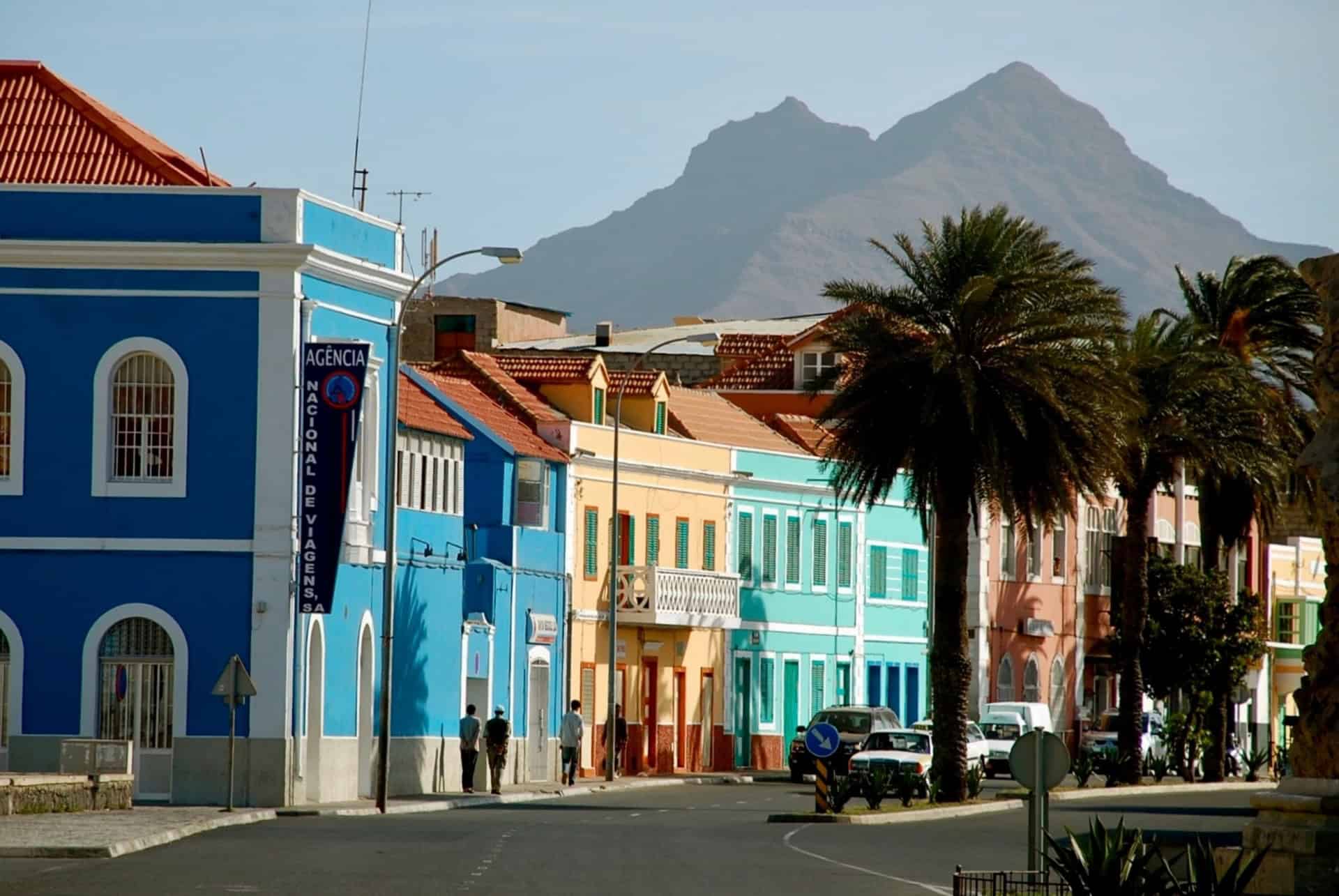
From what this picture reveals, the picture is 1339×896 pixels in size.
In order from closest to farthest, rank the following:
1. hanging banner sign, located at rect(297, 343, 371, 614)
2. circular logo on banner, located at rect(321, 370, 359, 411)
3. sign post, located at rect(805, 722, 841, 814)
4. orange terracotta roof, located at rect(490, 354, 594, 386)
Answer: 1. sign post, located at rect(805, 722, 841, 814)
2. hanging banner sign, located at rect(297, 343, 371, 614)
3. circular logo on banner, located at rect(321, 370, 359, 411)
4. orange terracotta roof, located at rect(490, 354, 594, 386)

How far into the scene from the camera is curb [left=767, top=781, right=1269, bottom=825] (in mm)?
42312

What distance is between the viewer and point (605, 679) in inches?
2507

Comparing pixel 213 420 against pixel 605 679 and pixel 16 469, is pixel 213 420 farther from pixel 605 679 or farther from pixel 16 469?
pixel 605 679

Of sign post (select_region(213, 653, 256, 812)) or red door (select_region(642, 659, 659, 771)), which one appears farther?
red door (select_region(642, 659, 659, 771))

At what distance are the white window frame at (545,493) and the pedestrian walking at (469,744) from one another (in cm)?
855

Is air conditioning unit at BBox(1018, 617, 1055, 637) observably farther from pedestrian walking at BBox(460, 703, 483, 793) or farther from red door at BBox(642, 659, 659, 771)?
pedestrian walking at BBox(460, 703, 483, 793)

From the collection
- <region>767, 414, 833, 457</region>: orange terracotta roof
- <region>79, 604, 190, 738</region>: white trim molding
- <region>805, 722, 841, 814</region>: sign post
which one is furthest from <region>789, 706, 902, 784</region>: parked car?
<region>767, 414, 833, 457</region>: orange terracotta roof

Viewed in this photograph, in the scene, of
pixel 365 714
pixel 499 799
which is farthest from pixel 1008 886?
pixel 499 799

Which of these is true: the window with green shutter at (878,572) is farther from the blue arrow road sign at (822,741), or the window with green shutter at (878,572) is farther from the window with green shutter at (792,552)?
the blue arrow road sign at (822,741)

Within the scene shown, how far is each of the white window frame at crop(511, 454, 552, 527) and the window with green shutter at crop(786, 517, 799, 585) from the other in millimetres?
13759

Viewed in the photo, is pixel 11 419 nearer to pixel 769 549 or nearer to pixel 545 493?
pixel 545 493

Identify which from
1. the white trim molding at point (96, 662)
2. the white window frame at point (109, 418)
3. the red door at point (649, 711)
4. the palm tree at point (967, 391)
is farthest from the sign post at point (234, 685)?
the red door at point (649, 711)

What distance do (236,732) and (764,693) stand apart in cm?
3059

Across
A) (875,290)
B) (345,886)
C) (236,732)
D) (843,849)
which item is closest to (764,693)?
(875,290)
